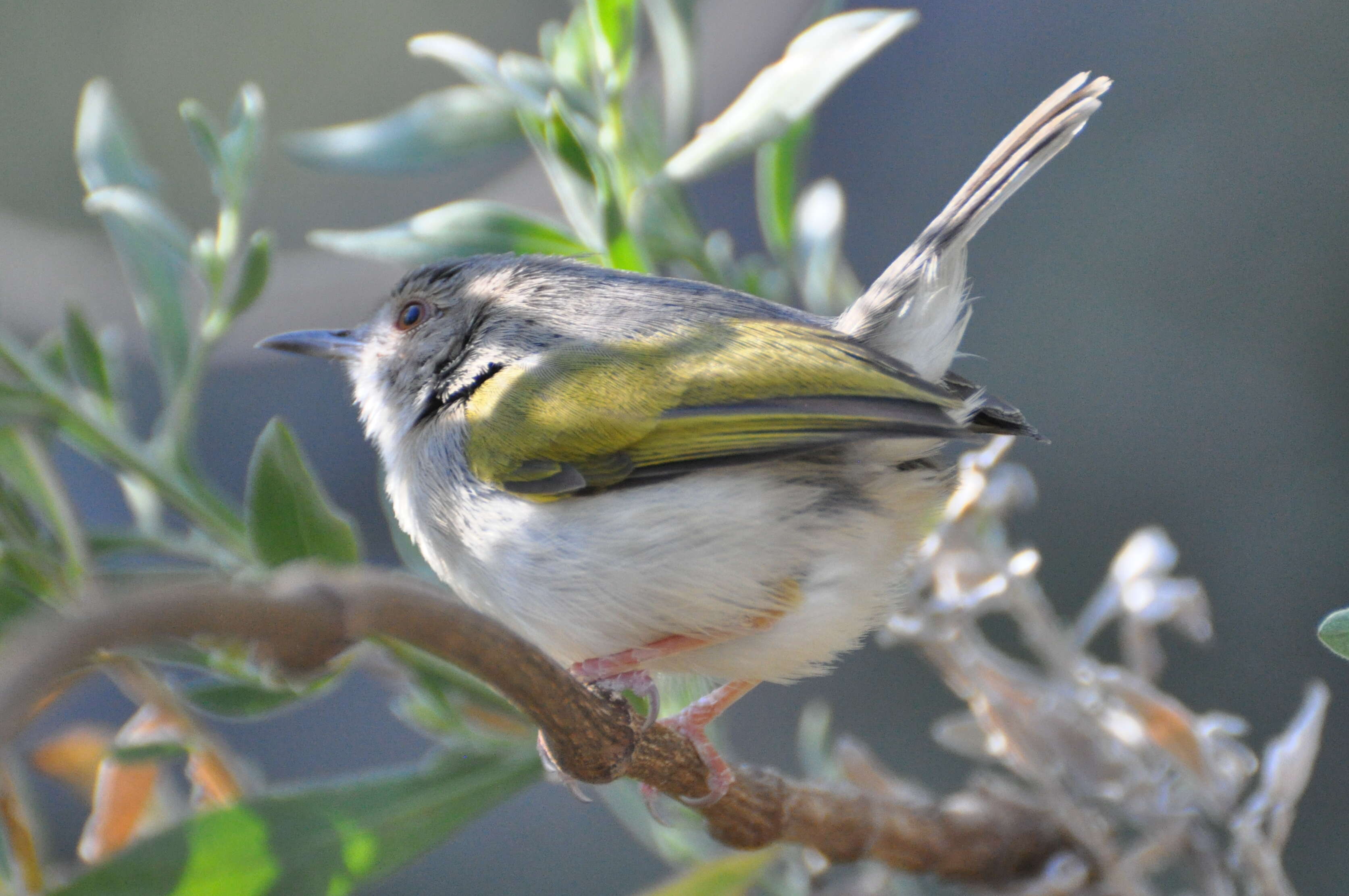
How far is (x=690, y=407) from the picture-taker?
2.17m

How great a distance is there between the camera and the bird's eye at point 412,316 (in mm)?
2904

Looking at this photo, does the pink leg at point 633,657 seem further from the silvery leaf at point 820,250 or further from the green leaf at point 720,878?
the silvery leaf at point 820,250

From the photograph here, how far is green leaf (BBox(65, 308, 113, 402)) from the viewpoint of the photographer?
2.29 metres

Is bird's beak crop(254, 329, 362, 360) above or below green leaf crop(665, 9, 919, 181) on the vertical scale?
below

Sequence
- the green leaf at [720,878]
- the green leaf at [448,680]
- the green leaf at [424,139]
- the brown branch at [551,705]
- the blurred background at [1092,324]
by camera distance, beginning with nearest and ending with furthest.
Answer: the brown branch at [551,705] → the green leaf at [720,878] → the green leaf at [448,680] → the green leaf at [424,139] → the blurred background at [1092,324]

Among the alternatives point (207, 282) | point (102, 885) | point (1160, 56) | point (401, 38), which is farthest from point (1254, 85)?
point (401, 38)

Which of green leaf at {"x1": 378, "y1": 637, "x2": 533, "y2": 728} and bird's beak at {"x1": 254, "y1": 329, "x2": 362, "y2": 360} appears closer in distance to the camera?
green leaf at {"x1": 378, "y1": 637, "x2": 533, "y2": 728}

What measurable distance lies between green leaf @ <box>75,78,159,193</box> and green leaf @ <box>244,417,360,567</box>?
3.20ft

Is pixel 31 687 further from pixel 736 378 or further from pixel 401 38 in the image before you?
pixel 401 38

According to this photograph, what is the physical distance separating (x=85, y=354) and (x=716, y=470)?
122cm

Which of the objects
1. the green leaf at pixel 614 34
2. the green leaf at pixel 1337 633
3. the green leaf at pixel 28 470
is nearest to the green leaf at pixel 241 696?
the green leaf at pixel 28 470

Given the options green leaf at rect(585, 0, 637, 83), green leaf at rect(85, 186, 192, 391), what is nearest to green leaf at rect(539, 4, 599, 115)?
green leaf at rect(585, 0, 637, 83)

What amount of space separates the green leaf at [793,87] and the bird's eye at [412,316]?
797mm

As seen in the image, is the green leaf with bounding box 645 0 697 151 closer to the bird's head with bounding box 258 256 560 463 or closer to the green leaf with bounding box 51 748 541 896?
the bird's head with bounding box 258 256 560 463
